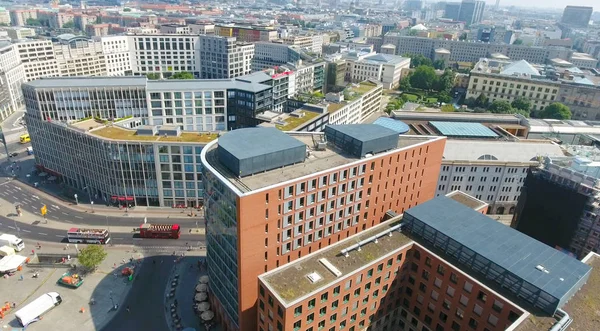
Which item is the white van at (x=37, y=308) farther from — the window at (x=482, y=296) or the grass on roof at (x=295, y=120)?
the window at (x=482, y=296)

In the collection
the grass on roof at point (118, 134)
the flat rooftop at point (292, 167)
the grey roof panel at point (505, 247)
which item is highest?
the flat rooftop at point (292, 167)

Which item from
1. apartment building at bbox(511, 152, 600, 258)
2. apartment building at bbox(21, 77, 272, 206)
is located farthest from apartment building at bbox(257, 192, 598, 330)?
apartment building at bbox(21, 77, 272, 206)

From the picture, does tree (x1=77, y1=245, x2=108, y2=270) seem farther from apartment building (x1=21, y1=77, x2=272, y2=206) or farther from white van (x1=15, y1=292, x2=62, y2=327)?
apartment building (x1=21, y1=77, x2=272, y2=206)

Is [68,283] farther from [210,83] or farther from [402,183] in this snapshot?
[210,83]

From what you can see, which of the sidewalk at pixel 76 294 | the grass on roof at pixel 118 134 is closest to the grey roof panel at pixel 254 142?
the sidewalk at pixel 76 294

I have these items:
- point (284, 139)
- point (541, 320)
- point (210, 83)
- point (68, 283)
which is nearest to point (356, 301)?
point (541, 320)

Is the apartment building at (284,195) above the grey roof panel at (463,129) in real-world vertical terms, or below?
above
